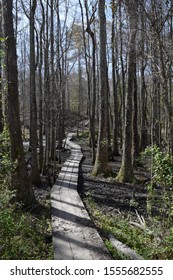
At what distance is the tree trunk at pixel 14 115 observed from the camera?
21.0 feet

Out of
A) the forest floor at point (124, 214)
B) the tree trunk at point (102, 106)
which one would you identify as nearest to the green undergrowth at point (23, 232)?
the forest floor at point (124, 214)

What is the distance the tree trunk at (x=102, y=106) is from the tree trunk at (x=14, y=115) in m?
4.05

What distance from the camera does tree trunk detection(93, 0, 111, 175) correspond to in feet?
32.8

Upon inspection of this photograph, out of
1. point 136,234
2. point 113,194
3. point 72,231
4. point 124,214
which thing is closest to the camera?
point 72,231

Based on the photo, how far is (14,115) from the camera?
21.7 feet

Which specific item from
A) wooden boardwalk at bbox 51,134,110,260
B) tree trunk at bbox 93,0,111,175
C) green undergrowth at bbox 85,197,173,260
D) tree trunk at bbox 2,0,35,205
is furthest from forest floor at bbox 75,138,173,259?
tree trunk at bbox 2,0,35,205

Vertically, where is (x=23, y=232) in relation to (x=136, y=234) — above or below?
above

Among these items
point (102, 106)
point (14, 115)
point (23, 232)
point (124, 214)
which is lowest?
point (124, 214)

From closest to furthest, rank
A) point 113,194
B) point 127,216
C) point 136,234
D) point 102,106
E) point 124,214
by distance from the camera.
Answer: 1. point 136,234
2. point 127,216
3. point 124,214
4. point 113,194
5. point 102,106

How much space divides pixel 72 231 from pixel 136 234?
1.20m

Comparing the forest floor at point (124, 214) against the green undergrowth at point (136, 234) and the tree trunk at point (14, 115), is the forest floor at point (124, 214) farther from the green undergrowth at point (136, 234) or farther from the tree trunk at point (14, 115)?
the tree trunk at point (14, 115)

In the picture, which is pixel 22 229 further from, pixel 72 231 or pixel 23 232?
pixel 72 231

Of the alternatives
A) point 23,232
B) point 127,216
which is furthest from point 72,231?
point 127,216

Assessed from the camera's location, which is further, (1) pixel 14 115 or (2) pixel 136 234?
(1) pixel 14 115
